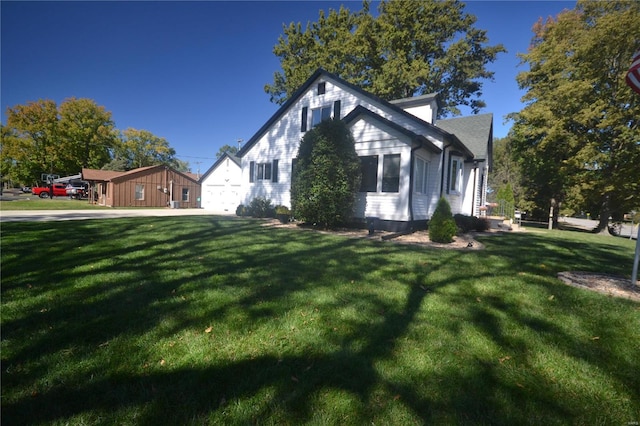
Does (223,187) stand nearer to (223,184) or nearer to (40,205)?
(223,184)

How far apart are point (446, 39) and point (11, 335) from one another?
96.6 ft

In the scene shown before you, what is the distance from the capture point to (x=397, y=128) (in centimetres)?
1070

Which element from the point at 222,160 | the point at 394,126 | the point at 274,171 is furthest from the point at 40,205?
the point at 394,126

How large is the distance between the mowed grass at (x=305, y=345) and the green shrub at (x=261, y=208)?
10.4 metres

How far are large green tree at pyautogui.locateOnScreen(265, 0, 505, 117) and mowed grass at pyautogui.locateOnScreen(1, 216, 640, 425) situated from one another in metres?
21.2

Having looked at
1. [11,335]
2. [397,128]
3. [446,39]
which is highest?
[446,39]

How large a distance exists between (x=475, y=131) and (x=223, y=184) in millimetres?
21425

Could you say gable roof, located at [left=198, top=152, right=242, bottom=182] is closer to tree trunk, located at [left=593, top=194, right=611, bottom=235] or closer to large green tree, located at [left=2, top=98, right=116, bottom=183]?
large green tree, located at [left=2, top=98, right=116, bottom=183]

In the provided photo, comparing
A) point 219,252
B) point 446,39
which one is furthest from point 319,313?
point 446,39

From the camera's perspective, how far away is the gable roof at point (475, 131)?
1656 centimetres

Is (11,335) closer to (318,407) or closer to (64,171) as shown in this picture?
(318,407)

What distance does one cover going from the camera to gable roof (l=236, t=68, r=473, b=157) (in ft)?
38.9

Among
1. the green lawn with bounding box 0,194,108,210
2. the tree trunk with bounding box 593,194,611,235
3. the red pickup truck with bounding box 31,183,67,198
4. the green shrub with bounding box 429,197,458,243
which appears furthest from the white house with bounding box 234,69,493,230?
the red pickup truck with bounding box 31,183,67,198

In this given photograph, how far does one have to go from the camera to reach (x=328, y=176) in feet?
35.0
